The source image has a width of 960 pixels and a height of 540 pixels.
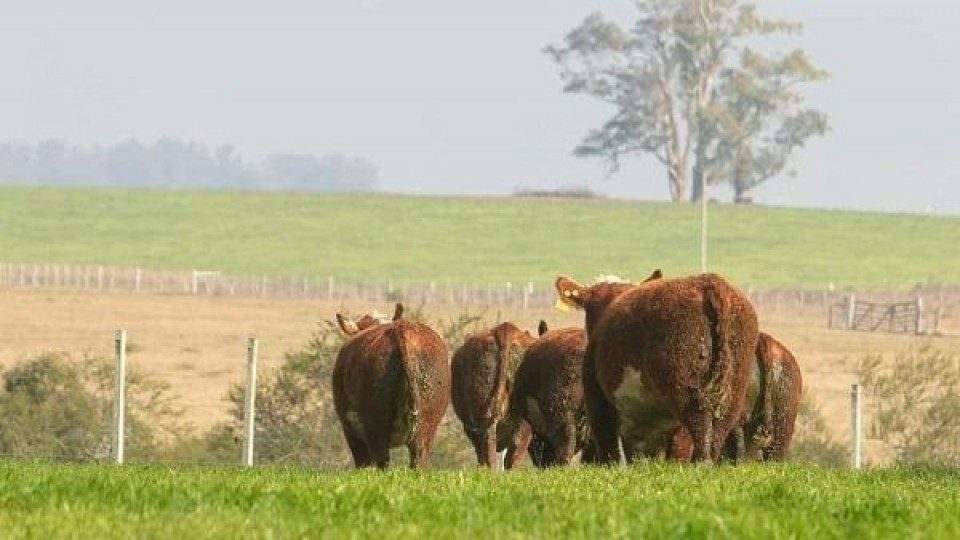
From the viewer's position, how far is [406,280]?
10800cm

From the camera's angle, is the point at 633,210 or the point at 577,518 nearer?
the point at 577,518

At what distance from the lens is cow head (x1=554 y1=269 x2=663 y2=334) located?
24.1m

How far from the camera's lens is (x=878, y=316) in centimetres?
9288

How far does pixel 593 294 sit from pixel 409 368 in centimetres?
203

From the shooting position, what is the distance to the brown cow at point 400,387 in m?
25.0

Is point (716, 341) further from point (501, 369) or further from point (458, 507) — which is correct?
point (501, 369)

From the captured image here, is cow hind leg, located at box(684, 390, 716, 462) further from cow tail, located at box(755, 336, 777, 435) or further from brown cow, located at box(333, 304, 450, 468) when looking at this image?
brown cow, located at box(333, 304, 450, 468)

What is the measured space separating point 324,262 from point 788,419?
298 ft

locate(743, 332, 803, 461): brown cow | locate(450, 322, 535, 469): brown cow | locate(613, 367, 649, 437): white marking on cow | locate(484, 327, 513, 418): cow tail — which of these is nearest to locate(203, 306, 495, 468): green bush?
locate(450, 322, 535, 469): brown cow

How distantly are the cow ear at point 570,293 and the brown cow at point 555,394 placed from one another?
146cm

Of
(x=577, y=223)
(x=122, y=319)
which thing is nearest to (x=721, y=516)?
(x=122, y=319)

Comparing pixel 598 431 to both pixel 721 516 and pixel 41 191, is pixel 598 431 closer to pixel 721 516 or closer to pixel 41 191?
pixel 721 516

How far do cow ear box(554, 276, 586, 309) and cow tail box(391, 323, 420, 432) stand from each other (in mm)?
1620

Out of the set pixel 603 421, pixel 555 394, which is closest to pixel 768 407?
pixel 555 394
